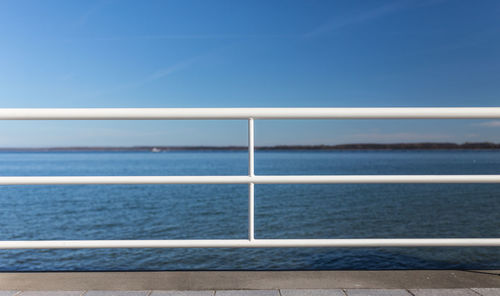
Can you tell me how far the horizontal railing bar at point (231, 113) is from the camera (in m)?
1.97

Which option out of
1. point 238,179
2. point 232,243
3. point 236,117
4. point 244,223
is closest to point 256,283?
point 232,243

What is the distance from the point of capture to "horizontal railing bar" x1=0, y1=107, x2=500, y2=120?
1975 mm

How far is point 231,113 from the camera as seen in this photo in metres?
1.98

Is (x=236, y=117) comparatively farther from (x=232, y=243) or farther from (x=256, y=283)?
(x=256, y=283)

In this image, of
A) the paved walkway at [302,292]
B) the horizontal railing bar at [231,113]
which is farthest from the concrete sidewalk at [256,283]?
the horizontal railing bar at [231,113]

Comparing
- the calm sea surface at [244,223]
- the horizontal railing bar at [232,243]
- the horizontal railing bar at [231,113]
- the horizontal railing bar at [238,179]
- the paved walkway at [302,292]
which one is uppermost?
the horizontal railing bar at [231,113]

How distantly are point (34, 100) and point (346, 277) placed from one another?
336 feet

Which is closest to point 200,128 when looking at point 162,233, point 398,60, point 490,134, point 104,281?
point 398,60

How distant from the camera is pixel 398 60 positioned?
84.9m

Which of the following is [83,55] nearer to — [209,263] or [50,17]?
[50,17]

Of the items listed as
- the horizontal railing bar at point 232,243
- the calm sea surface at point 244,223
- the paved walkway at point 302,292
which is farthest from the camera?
Answer: the calm sea surface at point 244,223

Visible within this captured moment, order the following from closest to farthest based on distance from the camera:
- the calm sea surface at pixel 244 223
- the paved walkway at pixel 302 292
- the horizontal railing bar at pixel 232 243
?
the paved walkway at pixel 302 292 → the horizontal railing bar at pixel 232 243 → the calm sea surface at pixel 244 223

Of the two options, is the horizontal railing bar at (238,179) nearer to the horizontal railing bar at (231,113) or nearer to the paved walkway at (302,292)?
the horizontal railing bar at (231,113)

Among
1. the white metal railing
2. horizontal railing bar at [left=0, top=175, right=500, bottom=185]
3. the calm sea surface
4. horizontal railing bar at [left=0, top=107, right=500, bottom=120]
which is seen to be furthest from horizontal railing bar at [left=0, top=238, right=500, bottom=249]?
the calm sea surface
